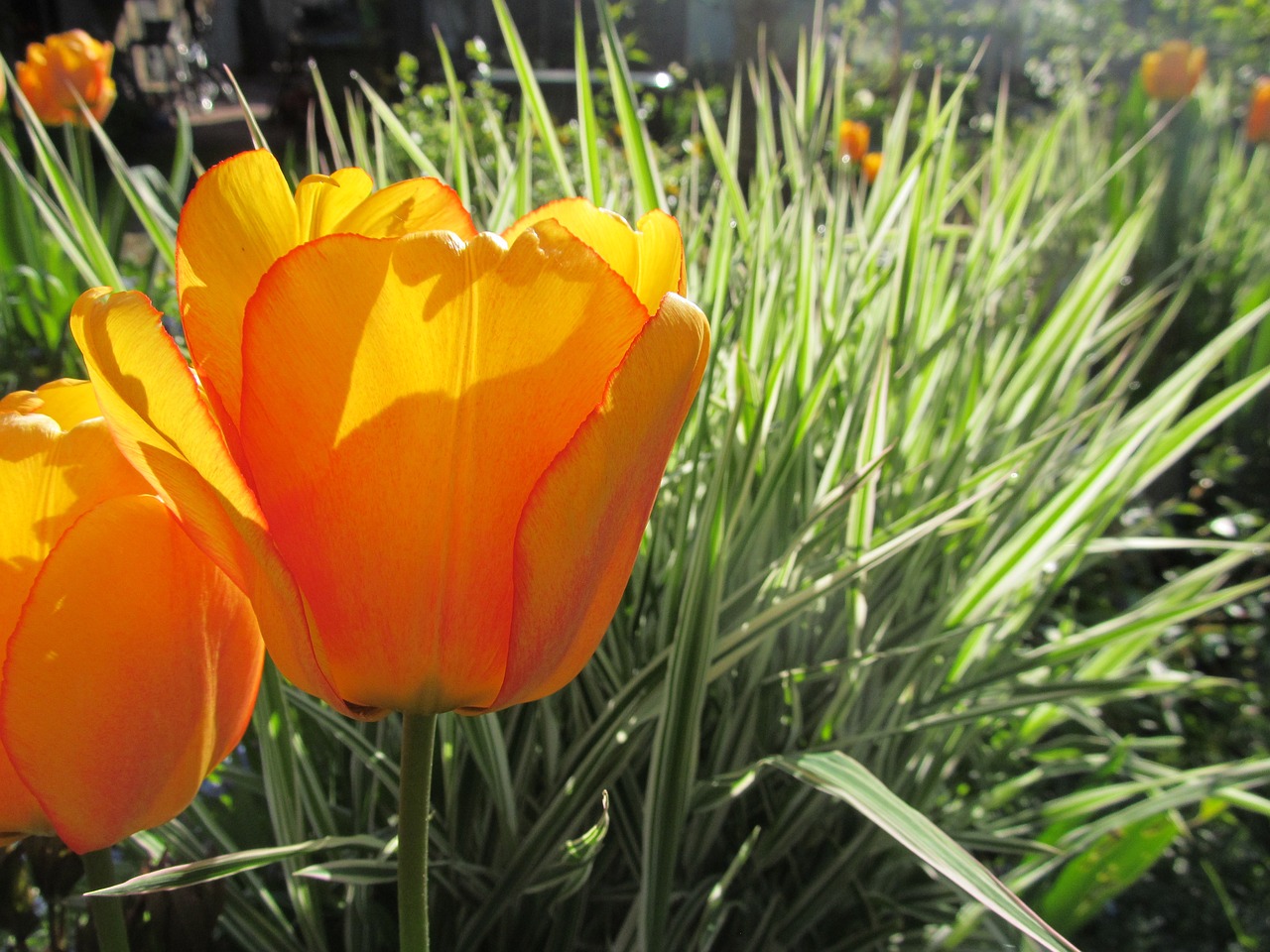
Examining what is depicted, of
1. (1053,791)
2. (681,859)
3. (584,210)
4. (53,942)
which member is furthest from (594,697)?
(1053,791)

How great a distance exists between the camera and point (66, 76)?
201cm

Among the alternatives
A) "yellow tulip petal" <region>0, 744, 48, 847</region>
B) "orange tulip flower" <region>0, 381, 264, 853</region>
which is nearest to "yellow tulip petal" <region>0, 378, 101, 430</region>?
"orange tulip flower" <region>0, 381, 264, 853</region>

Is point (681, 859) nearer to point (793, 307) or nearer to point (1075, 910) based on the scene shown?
point (1075, 910)

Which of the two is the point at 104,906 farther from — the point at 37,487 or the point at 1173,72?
the point at 1173,72

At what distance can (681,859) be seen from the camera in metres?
0.81

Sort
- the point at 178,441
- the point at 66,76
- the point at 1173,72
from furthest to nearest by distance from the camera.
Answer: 1. the point at 1173,72
2. the point at 66,76
3. the point at 178,441

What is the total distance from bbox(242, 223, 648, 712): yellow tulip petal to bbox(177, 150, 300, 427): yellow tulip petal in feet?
0.11

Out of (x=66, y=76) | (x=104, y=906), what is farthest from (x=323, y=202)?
(x=66, y=76)

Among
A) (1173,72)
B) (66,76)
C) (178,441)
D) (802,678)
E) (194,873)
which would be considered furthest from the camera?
(1173,72)

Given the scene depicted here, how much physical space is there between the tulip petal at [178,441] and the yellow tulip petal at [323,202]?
0.20 feet

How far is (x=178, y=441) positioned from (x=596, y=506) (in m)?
0.12

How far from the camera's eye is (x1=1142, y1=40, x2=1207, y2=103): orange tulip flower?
3035 mm

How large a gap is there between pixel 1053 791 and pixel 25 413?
1477mm

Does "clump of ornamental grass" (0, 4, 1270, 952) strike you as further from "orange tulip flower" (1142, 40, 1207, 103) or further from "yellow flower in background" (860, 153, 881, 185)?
"orange tulip flower" (1142, 40, 1207, 103)
